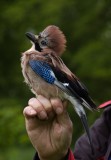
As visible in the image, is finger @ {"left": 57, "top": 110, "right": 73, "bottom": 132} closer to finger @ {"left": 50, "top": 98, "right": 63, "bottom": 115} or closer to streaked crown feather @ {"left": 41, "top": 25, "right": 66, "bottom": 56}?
finger @ {"left": 50, "top": 98, "right": 63, "bottom": 115}

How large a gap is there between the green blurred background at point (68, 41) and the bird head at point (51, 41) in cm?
421

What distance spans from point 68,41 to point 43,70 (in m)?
5.56

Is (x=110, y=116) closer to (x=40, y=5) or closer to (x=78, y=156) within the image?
(x=78, y=156)

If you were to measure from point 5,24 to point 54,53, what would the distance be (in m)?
6.06

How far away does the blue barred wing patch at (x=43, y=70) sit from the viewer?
393cm

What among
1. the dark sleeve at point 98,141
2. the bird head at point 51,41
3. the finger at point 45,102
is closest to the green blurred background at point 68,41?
the dark sleeve at point 98,141

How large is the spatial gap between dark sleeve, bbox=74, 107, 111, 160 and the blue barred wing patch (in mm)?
807

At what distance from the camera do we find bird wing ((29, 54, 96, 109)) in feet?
12.9

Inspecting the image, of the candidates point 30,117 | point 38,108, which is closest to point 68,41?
point 30,117

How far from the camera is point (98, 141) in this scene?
15.1 ft

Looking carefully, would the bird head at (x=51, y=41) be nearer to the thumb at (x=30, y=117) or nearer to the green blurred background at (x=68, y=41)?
the thumb at (x=30, y=117)

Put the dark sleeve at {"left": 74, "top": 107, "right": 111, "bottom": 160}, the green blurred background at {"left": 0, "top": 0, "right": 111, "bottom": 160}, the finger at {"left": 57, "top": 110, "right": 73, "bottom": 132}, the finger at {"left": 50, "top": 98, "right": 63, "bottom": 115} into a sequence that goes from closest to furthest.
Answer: the finger at {"left": 50, "top": 98, "right": 63, "bottom": 115}
the finger at {"left": 57, "top": 110, "right": 73, "bottom": 132}
the dark sleeve at {"left": 74, "top": 107, "right": 111, "bottom": 160}
the green blurred background at {"left": 0, "top": 0, "right": 111, "bottom": 160}

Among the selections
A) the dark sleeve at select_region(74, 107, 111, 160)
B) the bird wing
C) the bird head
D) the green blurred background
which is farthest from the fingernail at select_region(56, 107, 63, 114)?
the green blurred background

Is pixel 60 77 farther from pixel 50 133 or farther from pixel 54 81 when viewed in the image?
pixel 50 133
